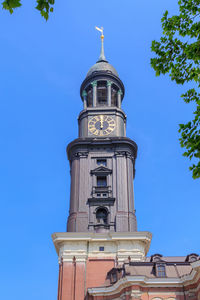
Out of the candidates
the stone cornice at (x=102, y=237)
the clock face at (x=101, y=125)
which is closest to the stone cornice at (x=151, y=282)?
the stone cornice at (x=102, y=237)

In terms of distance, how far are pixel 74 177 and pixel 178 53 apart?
3046 cm

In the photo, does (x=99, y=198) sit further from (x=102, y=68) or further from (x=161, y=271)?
(x=102, y=68)

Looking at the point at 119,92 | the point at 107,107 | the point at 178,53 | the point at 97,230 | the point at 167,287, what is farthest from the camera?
the point at 119,92

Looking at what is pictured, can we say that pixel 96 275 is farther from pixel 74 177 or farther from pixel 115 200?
pixel 74 177

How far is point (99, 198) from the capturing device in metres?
40.8

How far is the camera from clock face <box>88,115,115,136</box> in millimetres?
46312

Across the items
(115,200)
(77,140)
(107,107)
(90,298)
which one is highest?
(107,107)

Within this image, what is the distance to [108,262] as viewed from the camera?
37.2m

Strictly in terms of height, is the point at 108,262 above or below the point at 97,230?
below

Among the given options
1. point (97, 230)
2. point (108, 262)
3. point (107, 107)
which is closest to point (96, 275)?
point (108, 262)

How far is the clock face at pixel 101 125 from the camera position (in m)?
46.3

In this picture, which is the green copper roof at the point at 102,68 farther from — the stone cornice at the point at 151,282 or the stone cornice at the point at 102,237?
the stone cornice at the point at 151,282

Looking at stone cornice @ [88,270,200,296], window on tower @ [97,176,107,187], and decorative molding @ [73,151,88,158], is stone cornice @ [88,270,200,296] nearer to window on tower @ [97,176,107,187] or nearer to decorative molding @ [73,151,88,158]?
window on tower @ [97,176,107,187]

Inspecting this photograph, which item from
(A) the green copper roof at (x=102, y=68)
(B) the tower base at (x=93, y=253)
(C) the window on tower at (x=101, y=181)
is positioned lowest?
(B) the tower base at (x=93, y=253)
